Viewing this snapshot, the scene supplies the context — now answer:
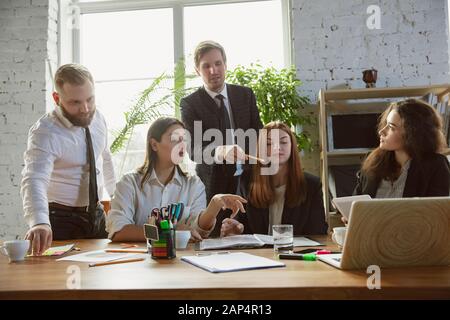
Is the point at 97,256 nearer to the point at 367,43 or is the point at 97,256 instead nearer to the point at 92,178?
the point at 92,178

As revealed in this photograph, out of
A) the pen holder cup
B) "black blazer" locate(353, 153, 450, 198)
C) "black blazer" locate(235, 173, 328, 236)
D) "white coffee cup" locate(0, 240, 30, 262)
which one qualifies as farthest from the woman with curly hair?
"white coffee cup" locate(0, 240, 30, 262)

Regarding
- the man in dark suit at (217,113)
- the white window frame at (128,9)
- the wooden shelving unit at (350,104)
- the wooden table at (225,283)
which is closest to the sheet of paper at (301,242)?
the wooden table at (225,283)

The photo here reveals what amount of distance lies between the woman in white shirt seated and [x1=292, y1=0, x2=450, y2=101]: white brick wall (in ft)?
5.23

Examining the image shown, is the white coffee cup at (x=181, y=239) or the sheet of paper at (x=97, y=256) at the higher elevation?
the white coffee cup at (x=181, y=239)

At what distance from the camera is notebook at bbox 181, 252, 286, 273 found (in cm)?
115

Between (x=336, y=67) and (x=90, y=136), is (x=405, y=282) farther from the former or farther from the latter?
(x=336, y=67)

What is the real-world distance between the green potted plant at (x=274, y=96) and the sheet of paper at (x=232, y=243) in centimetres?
157

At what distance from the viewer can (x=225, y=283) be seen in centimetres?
99

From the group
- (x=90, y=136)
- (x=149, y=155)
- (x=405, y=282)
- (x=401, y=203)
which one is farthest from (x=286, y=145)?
(x=405, y=282)

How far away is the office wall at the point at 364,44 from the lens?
10.9ft

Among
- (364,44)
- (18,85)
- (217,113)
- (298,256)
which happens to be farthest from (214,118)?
(18,85)

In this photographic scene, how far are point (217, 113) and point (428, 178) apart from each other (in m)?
1.13

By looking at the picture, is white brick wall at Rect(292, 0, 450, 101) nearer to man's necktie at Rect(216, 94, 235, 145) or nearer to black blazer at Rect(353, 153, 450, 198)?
man's necktie at Rect(216, 94, 235, 145)

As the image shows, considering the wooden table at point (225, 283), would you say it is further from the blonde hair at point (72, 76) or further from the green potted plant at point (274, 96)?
the green potted plant at point (274, 96)
